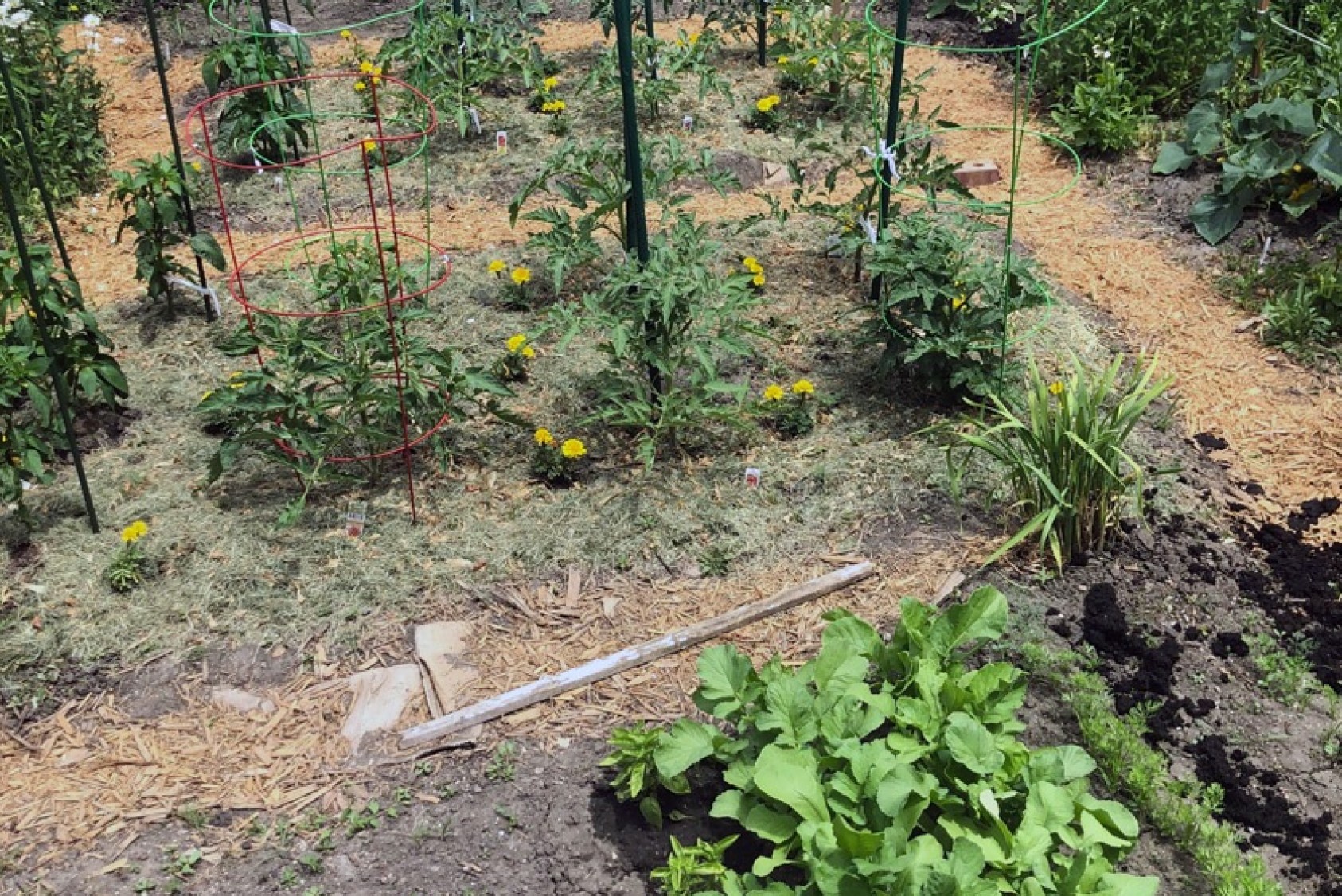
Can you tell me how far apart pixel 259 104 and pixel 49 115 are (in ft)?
3.61

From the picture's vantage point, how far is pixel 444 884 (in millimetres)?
2795

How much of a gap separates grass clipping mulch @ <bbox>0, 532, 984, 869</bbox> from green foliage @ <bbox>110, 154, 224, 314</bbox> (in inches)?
79.7

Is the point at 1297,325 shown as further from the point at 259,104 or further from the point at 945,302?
the point at 259,104

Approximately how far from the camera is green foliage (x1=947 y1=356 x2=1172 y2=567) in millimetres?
3514

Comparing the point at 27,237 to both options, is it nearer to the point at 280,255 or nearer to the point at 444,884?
the point at 280,255

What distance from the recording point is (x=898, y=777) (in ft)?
8.73

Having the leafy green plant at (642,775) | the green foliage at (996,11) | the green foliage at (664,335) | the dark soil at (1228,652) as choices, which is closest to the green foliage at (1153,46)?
the green foliage at (996,11)

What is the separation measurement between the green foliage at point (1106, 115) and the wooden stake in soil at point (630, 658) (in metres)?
3.50

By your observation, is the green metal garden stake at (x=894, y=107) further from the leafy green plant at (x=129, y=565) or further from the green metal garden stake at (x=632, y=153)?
the leafy green plant at (x=129, y=565)

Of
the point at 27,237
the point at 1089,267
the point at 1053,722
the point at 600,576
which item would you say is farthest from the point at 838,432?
the point at 27,237

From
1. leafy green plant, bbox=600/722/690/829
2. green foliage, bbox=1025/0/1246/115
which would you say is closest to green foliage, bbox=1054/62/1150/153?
green foliage, bbox=1025/0/1246/115

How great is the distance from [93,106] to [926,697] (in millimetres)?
5762

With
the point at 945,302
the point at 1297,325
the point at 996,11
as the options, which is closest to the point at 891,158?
the point at 945,302

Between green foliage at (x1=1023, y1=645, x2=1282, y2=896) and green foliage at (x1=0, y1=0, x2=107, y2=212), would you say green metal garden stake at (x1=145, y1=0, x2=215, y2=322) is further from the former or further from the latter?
green foliage at (x1=1023, y1=645, x2=1282, y2=896)
